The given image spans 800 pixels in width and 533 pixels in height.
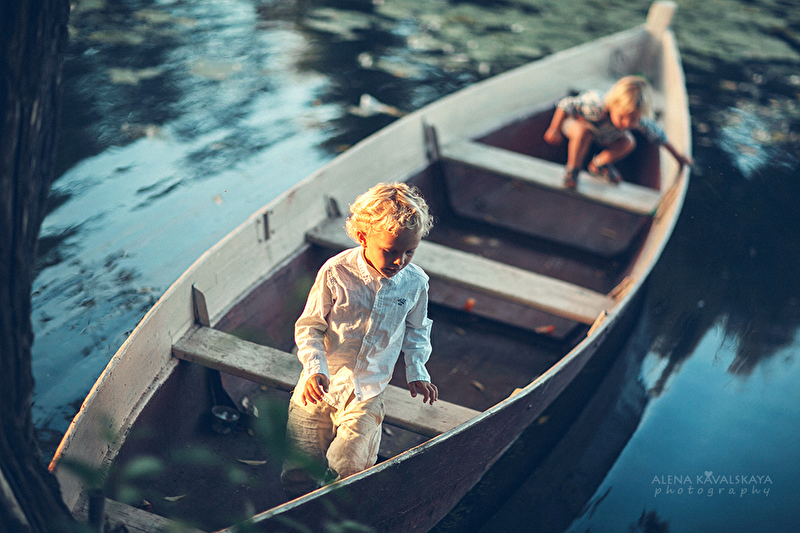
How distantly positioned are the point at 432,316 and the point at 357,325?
59.7 inches

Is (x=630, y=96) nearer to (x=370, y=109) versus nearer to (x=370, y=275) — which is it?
(x=370, y=275)

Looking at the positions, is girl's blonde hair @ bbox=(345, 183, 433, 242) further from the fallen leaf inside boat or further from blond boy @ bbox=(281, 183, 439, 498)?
the fallen leaf inside boat

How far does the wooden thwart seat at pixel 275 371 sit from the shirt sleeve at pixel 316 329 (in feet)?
1.21

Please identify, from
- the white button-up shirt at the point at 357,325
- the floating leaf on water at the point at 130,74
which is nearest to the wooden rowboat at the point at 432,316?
the white button-up shirt at the point at 357,325

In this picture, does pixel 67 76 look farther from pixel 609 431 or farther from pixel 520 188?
pixel 609 431

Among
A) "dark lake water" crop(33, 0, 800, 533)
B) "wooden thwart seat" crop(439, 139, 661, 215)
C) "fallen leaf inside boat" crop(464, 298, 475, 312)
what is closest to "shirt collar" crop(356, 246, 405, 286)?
"dark lake water" crop(33, 0, 800, 533)

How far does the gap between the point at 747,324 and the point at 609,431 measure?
4.71ft

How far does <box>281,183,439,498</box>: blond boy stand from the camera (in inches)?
71.1

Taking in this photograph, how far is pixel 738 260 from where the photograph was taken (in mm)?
4609

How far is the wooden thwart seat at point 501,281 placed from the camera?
2947 millimetres

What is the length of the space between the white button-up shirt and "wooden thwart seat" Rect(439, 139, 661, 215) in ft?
7.32

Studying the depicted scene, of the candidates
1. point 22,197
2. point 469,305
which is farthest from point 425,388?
point 469,305

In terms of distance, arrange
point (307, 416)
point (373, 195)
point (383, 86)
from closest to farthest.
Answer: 1. point (373, 195)
2. point (307, 416)
3. point (383, 86)

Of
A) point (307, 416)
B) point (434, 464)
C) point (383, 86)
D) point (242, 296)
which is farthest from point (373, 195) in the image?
point (383, 86)
